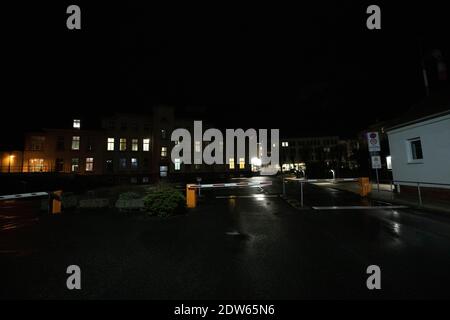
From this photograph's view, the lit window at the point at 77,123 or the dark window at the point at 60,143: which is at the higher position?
the lit window at the point at 77,123

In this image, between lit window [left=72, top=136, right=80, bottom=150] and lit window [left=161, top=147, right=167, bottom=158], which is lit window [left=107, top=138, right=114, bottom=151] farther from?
lit window [left=161, top=147, right=167, bottom=158]

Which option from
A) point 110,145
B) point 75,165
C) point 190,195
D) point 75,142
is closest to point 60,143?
point 75,142

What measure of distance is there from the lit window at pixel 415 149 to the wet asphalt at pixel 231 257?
5.21 metres

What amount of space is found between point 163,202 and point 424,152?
13273 mm

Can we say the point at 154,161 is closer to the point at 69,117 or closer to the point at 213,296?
the point at 69,117

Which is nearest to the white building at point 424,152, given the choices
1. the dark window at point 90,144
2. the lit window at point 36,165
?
the dark window at point 90,144

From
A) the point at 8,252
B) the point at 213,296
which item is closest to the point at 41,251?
the point at 8,252

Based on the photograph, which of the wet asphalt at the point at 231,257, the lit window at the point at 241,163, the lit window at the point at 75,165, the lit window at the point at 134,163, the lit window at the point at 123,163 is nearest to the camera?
the wet asphalt at the point at 231,257

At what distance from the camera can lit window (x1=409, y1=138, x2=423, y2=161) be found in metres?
11.7

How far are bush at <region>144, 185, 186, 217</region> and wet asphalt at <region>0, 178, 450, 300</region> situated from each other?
59 cm

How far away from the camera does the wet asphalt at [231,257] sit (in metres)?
3.32

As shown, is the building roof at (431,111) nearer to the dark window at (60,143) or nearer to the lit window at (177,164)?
the lit window at (177,164)

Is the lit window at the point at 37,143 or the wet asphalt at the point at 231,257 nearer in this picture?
the wet asphalt at the point at 231,257

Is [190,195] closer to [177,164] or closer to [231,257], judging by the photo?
[231,257]
